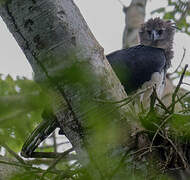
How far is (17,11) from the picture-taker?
86.4 inches

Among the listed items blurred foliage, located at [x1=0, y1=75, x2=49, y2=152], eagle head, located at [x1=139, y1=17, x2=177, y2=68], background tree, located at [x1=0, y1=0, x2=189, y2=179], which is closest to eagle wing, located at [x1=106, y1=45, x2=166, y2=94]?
eagle head, located at [x1=139, y1=17, x2=177, y2=68]

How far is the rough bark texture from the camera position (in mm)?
2172

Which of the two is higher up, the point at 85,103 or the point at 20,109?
the point at 20,109

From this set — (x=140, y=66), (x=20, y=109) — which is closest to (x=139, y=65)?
(x=140, y=66)

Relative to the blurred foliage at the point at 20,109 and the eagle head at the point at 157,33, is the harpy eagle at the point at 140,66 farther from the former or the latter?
the blurred foliage at the point at 20,109

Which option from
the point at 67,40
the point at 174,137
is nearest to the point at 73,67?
the point at 67,40

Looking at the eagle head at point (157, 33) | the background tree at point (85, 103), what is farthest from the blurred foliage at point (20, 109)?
the eagle head at point (157, 33)

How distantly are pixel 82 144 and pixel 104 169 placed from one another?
0.27m

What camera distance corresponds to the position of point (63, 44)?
2176mm

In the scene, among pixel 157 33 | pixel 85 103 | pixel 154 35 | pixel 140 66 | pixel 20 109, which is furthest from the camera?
pixel 157 33

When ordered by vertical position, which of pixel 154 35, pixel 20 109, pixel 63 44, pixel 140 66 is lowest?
pixel 140 66

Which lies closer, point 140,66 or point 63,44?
point 63,44

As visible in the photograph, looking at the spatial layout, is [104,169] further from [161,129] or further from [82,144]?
[161,129]

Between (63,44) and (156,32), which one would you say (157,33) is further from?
(63,44)
